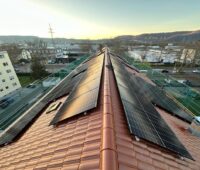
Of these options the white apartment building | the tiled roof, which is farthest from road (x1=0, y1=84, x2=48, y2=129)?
the tiled roof

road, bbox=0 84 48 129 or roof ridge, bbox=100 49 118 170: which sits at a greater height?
roof ridge, bbox=100 49 118 170

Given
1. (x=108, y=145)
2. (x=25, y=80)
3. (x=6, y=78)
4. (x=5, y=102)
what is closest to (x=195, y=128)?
(x=108, y=145)

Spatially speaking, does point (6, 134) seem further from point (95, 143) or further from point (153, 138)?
point (153, 138)

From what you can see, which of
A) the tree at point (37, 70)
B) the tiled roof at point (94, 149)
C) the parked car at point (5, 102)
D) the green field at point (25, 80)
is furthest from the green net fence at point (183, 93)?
the green field at point (25, 80)

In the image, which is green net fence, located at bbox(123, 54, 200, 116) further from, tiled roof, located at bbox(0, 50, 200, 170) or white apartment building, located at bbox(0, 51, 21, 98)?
white apartment building, located at bbox(0, 51, 21, 98)

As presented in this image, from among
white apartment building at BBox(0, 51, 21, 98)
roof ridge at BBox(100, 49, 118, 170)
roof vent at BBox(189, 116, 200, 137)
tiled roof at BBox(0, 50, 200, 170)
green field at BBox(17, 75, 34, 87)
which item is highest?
roof ridge at BBox(100, 49, 118, 170)

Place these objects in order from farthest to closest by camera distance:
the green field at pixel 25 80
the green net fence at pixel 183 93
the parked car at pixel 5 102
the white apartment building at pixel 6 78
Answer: the green field at pixel 25 80, the white apartment building at pixel 6 78, the parked car at pixel 5 102, the green net fence at pixel 183 93

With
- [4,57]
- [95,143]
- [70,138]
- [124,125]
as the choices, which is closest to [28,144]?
[70,138]

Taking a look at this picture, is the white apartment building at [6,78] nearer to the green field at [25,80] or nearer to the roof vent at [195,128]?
the green field at [25,80]
